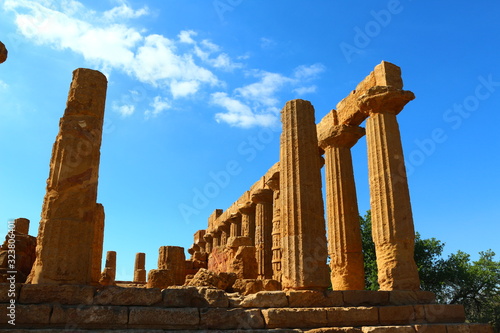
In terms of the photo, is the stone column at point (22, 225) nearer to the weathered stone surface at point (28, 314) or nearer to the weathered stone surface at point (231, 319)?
the weathered stone surface at point (28, 314)

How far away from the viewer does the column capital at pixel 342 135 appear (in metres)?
15.6

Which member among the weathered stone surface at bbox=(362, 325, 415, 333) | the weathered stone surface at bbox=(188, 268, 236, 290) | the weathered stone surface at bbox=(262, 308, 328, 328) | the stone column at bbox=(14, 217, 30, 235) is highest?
the stone column at bbox=(14, 217, 30, 235)

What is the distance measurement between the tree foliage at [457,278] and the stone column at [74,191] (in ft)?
71.7

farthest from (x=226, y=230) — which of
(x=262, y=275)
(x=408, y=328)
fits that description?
(x=408, y=328)

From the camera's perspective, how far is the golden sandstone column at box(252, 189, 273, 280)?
67.8 ft

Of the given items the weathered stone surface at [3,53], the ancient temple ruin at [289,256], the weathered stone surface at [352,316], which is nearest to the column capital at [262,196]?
the ancient temple ruin at [289,256]

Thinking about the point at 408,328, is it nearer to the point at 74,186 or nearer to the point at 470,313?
the point at 74,186

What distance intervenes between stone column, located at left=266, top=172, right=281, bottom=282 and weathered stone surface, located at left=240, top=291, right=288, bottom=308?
6280 millimetres

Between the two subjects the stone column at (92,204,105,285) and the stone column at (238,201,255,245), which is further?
the stone column at (238,201,255,245)

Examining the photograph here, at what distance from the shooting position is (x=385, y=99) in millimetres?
13156

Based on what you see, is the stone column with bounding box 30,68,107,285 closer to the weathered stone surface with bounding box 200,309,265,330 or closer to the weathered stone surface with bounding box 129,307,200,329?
the weathered stone surface with bounding box 129,307,200,329

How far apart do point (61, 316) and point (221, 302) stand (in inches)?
120

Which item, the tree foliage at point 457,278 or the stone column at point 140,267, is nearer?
the tree foliage at point 457,278

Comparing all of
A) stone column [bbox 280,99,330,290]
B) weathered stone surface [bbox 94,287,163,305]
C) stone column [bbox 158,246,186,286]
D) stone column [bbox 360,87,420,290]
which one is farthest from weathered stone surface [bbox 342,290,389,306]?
stone column [bbox 158,246,186,286]
